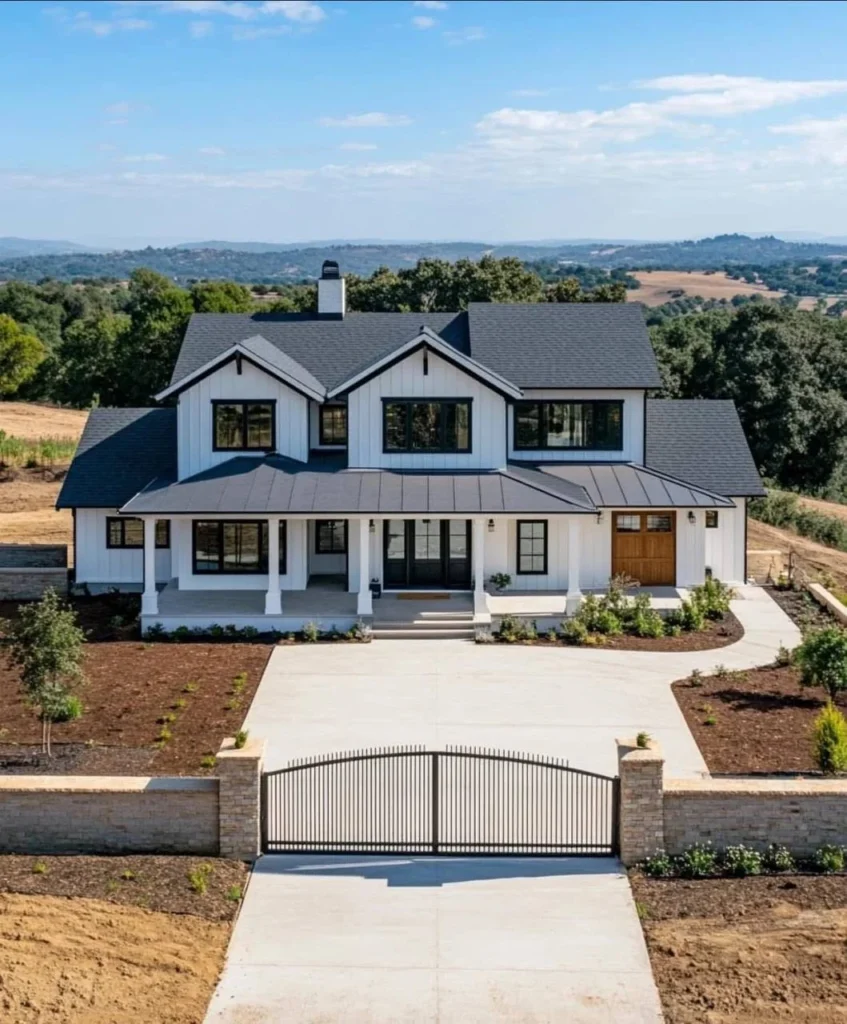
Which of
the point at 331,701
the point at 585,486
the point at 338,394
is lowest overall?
the point at 331,701

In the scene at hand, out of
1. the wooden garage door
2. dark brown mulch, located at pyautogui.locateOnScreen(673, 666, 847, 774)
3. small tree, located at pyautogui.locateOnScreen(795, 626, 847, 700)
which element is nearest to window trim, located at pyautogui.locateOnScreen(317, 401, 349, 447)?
the wooden garage door

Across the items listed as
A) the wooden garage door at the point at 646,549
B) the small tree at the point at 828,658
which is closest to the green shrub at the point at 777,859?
the small tree at the point at 828,658

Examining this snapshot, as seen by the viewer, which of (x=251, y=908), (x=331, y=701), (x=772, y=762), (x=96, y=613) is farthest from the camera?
(x=96, y=613)

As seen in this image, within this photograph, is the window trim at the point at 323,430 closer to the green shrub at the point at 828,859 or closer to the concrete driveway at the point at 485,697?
the concrete driveway at the point at 485,697

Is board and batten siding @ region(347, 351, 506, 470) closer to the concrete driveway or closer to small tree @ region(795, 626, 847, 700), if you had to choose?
the concrete driveway

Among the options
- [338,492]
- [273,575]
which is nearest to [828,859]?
[273,575]

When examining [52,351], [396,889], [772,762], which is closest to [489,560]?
[772,762]

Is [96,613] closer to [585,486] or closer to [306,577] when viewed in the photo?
[306,577]
